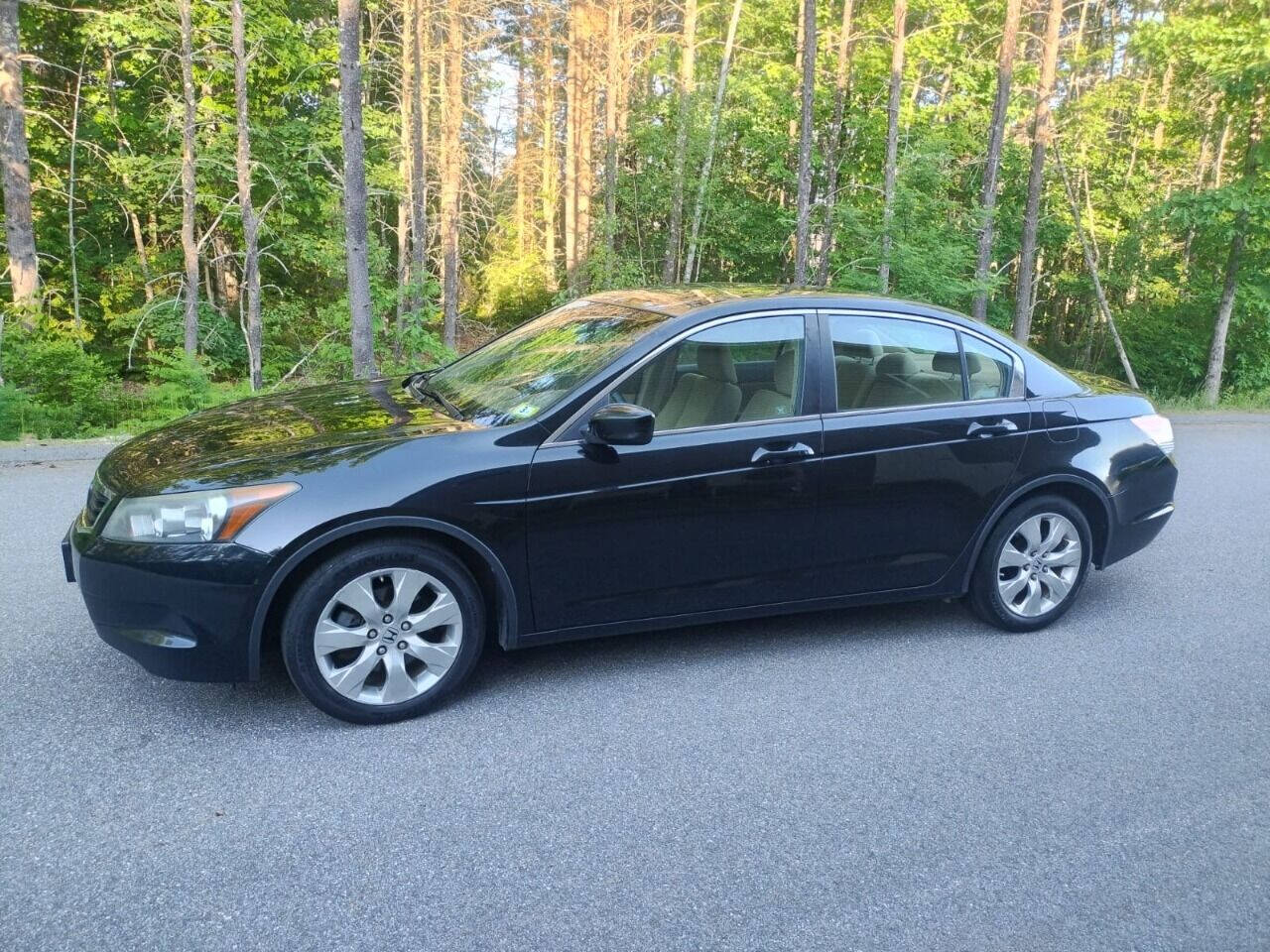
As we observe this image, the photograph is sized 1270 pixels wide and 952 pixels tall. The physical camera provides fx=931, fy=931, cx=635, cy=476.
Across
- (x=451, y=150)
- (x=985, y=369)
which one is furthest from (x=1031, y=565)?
(x=451, y=150)

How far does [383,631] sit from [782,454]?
6.08 ft

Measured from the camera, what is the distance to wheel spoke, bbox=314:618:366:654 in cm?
351

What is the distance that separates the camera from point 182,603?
3.38 meters

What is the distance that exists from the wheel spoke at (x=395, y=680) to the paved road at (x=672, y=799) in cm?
14

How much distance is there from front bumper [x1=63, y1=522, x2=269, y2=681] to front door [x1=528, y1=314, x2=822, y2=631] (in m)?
1.10

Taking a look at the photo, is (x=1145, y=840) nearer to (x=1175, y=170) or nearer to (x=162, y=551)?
(x=162, y=551)

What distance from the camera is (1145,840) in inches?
120

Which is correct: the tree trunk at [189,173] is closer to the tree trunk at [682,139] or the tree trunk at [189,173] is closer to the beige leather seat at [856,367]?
the tree trunk at [682,139]

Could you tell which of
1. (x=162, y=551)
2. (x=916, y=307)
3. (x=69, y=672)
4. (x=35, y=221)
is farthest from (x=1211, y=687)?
(x=35, y=221)

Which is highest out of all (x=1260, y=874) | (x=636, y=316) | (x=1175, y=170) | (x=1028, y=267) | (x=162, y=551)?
(x=1175, y=170)

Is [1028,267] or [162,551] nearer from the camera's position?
[162,551]

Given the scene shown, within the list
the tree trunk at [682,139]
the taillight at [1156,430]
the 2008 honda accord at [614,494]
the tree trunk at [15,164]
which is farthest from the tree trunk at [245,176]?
the taillight at [1156,430]

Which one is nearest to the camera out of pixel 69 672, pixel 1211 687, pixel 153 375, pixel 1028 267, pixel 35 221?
pixel 69 672

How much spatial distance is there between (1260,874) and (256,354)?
1616 centimetres
